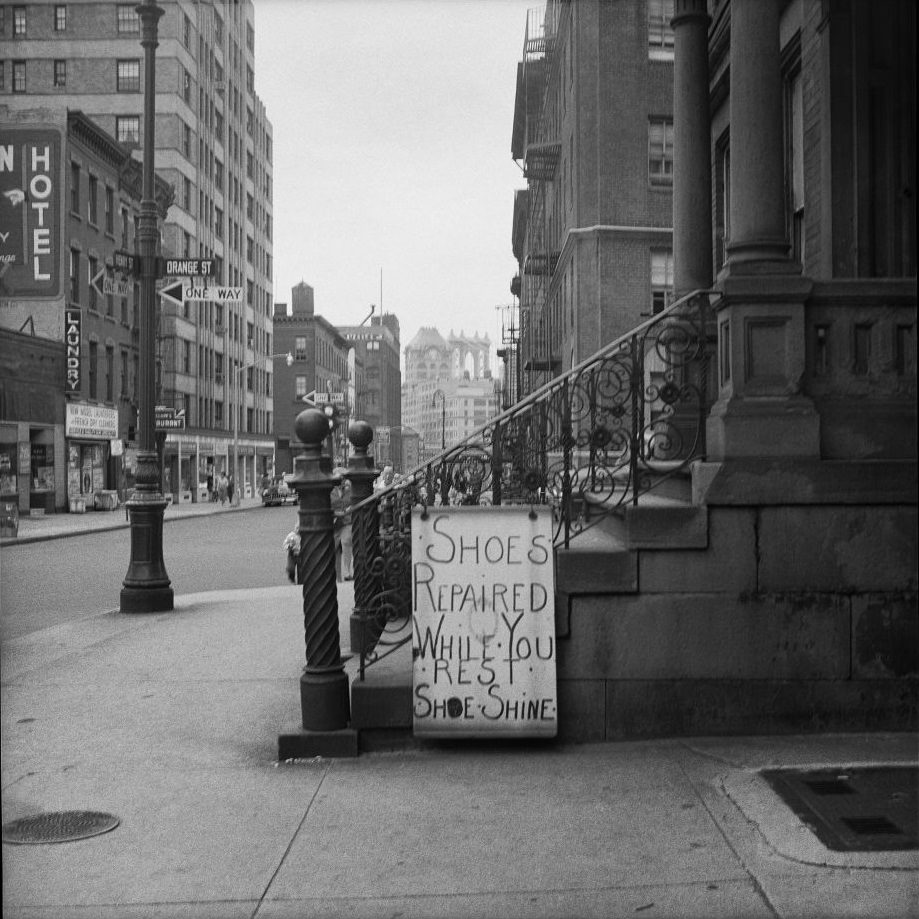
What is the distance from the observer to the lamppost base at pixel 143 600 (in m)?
12.9

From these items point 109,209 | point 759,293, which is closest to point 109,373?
point 109,209

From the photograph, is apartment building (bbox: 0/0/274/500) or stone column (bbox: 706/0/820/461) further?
apartment building (bbox: 0/0/274/500)

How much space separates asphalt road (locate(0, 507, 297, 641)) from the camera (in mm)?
14227

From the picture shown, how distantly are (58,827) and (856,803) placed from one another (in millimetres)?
3976

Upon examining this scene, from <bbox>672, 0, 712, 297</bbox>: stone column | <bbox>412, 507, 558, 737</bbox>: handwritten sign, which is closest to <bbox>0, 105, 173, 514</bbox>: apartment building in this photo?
<bbox>672, 0, 712, 297</bbox>: stone column

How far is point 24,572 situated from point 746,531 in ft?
55.3

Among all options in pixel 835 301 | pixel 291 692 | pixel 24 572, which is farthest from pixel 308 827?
pixel 24 572

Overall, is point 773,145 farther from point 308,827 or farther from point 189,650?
point 189,650

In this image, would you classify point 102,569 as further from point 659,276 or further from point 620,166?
point 620,166

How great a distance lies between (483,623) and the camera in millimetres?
6246

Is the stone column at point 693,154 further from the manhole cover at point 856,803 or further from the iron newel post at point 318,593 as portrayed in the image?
the manhole cover at point 856,803

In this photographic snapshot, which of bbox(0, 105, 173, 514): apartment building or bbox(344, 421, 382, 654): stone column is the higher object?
bbox(0, 105, 173, 514): apartment building

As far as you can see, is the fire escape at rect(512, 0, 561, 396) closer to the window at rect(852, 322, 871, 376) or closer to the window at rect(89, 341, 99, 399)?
the window at rect(89, 341, 99, 399)

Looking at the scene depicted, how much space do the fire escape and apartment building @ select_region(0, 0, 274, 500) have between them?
432 inches
